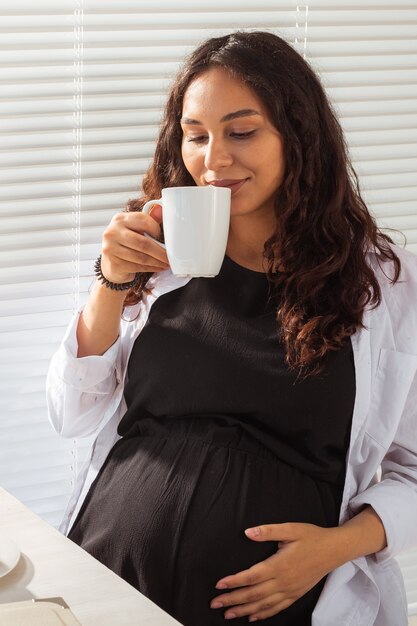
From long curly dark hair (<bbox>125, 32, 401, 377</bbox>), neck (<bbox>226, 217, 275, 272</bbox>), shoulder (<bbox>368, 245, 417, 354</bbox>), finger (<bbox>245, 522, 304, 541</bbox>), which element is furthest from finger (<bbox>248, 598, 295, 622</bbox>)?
neck (<bbox>226, 217, 275, 272</bbox>)

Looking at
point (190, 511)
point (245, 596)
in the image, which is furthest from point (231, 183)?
point (245, 596)

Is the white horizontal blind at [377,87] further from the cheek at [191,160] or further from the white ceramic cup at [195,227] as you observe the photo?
the white ceramic cup at [195,227]

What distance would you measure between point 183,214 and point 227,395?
13.4 inches

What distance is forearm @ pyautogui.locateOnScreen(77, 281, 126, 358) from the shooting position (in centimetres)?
154

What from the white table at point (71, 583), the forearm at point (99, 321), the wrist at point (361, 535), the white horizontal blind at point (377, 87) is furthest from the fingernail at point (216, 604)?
the white horizontal blind at point (377, 87)

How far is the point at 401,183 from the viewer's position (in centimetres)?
202

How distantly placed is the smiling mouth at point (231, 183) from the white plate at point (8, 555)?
68 cm

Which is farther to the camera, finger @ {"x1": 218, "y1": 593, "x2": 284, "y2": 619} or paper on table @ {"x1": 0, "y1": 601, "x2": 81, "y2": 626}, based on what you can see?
finger @ {"x1": 218, "y1": 593, "x2": 284, "y2": 619}

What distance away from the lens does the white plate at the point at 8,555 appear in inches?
39.0

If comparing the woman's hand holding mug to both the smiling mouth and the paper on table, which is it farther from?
the paper on table

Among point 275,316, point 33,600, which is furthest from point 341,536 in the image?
point 33,600

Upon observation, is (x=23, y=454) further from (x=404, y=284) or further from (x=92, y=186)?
(x=404, y=284)

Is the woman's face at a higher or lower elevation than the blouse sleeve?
higher

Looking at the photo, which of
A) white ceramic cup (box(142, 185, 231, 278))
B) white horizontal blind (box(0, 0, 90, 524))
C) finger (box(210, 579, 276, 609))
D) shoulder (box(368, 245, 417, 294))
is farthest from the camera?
white horizontal blind (box(0, 0, 90, 524))
